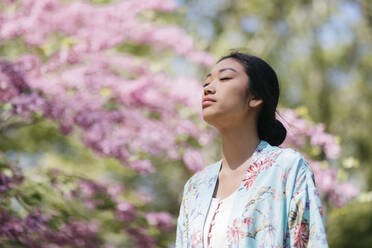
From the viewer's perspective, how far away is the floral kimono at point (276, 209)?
1712mm

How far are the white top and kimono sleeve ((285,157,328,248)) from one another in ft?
0.82

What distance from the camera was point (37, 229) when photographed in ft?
11.8

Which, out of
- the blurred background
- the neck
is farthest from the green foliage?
the neck

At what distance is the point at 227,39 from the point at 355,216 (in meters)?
4.50

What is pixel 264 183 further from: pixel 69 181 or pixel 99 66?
pixel 99 66

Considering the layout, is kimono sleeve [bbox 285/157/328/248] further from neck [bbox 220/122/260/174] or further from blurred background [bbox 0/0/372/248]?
blurred background [bbox 0/0/372/248]

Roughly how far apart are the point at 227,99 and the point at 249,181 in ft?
1.20

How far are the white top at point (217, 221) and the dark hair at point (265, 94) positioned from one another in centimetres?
37

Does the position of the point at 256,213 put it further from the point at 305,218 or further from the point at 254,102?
the point at 254,102

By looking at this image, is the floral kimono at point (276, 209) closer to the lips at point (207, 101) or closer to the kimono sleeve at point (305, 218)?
the kimono sleeve at point (305, 218)

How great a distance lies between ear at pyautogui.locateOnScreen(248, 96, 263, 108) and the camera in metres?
2.10

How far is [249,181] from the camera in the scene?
6.24 feet

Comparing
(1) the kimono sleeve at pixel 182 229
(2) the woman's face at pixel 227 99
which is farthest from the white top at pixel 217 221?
(2) the woman's face at pixel 227 99

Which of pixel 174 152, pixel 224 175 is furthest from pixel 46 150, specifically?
pixel 224 175
